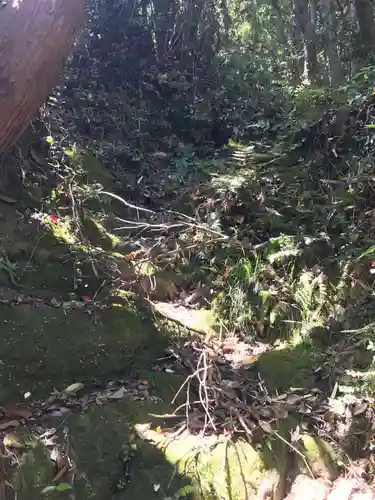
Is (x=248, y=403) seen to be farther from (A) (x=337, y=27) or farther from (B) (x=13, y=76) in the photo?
(A) (x=337, y=27)

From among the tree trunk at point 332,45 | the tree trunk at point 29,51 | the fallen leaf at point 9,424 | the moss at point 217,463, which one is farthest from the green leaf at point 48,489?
the tree trunk at point 332,45

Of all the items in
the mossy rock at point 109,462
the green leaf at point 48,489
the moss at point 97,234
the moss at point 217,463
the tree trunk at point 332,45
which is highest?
the tree trunk at point 332,45

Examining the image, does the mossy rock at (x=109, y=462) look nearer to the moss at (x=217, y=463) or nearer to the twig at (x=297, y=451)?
the moss at (x=217, y=463)

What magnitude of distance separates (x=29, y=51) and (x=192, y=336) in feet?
9.75

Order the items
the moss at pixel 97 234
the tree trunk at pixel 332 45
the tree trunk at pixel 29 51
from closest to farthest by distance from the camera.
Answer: the tree trunk at pixel 29 51, the moss at pixel 97 234, the tree trunk at pixel 332 45

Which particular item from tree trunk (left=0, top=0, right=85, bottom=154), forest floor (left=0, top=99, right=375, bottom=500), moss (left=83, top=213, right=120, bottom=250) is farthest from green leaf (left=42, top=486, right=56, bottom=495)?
moss (left=83, top=213, right=120, bottom=250)

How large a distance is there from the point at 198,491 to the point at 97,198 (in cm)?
380

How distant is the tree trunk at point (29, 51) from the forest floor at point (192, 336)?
154cm

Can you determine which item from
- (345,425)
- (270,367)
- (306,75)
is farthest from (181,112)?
(345,425)

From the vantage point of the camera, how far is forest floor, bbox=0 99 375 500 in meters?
3.57

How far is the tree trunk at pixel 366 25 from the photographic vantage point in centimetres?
869

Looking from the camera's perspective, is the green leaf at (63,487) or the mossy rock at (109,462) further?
the mossy rock at (109,462)

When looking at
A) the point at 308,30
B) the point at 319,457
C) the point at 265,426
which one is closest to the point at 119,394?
the point at 265,426

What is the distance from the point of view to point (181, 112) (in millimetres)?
9523
